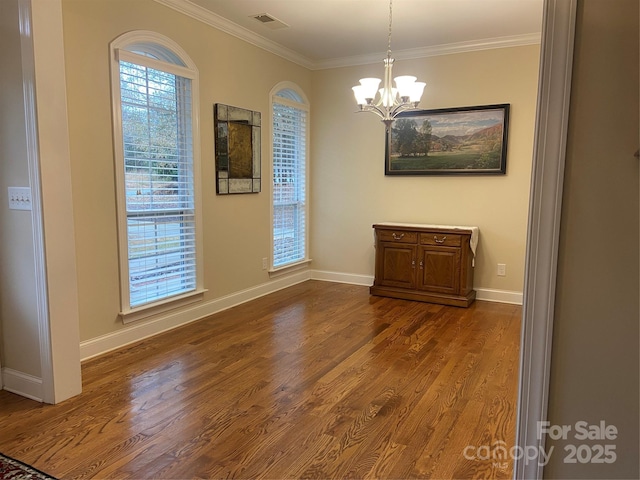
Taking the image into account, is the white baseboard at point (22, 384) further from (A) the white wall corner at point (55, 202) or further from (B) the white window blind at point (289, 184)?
(B) the white window blind at point (289, 184)

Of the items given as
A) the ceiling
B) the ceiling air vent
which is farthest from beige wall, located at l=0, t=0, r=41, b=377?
the ceiling air vent

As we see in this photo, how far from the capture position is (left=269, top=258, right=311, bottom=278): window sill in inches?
202

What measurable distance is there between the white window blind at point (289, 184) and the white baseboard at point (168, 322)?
1.50 feet

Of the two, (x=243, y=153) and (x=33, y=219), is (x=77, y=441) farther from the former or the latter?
(x=243, y=153)

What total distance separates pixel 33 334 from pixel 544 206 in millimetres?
2637

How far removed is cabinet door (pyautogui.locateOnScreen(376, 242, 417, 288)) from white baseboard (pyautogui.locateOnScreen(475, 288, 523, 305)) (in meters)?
0.77

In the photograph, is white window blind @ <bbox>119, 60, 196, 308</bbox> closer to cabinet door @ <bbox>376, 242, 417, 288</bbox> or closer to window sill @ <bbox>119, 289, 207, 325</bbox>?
window sill @ <bbox>119, 289, 207, 325</bbox>

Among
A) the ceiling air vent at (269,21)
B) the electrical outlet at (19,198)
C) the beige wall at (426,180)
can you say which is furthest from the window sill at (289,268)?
the electrical outlet at (19,198)

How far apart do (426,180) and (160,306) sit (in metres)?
3.09

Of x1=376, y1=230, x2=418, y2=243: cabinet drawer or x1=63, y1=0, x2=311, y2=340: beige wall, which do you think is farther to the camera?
x1=376, y1=230, x2=418, y2=243: cabinet drawer

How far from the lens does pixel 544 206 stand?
1411 millimetres

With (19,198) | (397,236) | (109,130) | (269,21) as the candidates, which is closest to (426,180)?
(397,236)

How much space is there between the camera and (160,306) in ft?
12.1

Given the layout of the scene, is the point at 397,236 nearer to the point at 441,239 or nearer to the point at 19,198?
the point at 441,239
